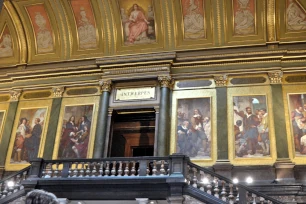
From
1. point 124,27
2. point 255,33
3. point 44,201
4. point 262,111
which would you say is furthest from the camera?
point 124,27

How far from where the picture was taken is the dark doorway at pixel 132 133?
14766 mm

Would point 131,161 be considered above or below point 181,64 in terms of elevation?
below

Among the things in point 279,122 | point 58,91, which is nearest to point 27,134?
point 58,91

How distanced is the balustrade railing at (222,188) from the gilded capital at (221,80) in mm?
4230

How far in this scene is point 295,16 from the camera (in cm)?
1438

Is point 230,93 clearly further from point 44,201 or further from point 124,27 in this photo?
point 44,201

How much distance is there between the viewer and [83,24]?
1616 cm

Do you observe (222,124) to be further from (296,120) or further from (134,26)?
(134,26)

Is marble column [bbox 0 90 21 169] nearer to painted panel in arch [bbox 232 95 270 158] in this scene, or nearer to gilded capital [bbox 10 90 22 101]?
gilded capital [bbox 10 90 22 101]

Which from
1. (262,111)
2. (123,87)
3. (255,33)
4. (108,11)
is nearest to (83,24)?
(108,11)

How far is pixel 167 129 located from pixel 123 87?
8.27ft

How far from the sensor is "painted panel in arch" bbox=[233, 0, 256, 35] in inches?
577

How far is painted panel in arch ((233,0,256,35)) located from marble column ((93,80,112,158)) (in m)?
5.43

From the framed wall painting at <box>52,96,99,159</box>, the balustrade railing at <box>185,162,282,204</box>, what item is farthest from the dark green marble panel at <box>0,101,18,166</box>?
the balustrade railing at <box>185,162,282,204</box>
